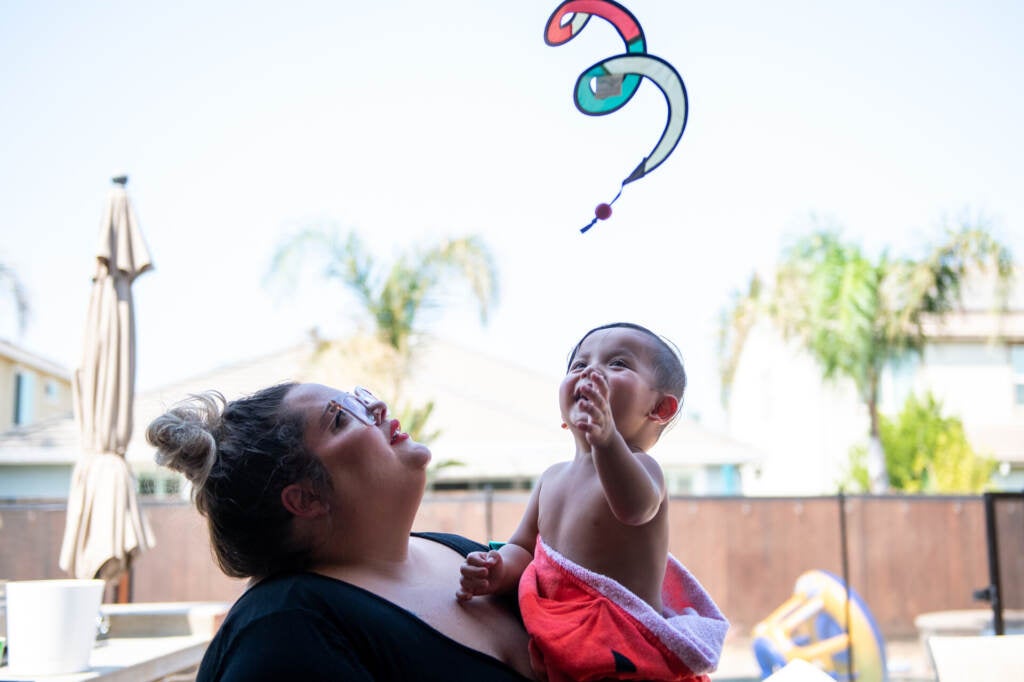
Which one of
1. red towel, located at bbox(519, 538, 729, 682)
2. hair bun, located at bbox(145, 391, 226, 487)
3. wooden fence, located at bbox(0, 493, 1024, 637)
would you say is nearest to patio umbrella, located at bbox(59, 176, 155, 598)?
wooden fence, located at bbox(0, 493, 1024, 637)

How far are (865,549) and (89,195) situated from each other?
782 inches

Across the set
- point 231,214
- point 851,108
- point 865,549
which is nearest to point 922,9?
point 851,108

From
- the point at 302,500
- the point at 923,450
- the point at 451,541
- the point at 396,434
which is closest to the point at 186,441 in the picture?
the point at 302,500

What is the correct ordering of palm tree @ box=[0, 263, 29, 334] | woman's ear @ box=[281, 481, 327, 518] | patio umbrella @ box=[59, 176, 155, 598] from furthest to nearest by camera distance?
1. palm tree @ box=[0, 263, 29, 334]
2. patio umbrella @ box=[59, 176, 155, 598]
3. woman's ear @ box=[281, 481, 327, 518]

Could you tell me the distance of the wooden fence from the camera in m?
9.80

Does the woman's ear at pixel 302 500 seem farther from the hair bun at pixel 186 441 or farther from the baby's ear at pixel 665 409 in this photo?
the baby's ear at pixel 665 409

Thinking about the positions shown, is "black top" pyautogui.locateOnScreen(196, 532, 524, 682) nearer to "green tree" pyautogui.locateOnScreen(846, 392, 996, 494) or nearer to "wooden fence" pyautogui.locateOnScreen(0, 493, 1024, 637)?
"wooden fence" pyautogui.locateOnScreen(0, 493, 1024, 637)

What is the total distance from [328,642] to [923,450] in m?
18.4

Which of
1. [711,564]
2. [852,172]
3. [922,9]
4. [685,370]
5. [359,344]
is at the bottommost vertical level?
[711,564]

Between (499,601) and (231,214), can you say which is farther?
(231,214)

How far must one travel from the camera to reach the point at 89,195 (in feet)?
76.3

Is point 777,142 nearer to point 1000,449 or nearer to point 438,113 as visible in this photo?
point 438,113

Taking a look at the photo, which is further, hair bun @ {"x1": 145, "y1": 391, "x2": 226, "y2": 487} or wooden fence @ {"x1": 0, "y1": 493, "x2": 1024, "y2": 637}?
wooden fence @ {"x1": 0, "y1": 493, "x2": 1024, "y2": 637}

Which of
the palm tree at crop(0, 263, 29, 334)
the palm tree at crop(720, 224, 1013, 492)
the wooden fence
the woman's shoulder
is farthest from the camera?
the palm tree at crop(720, 224, 1013, 492)
